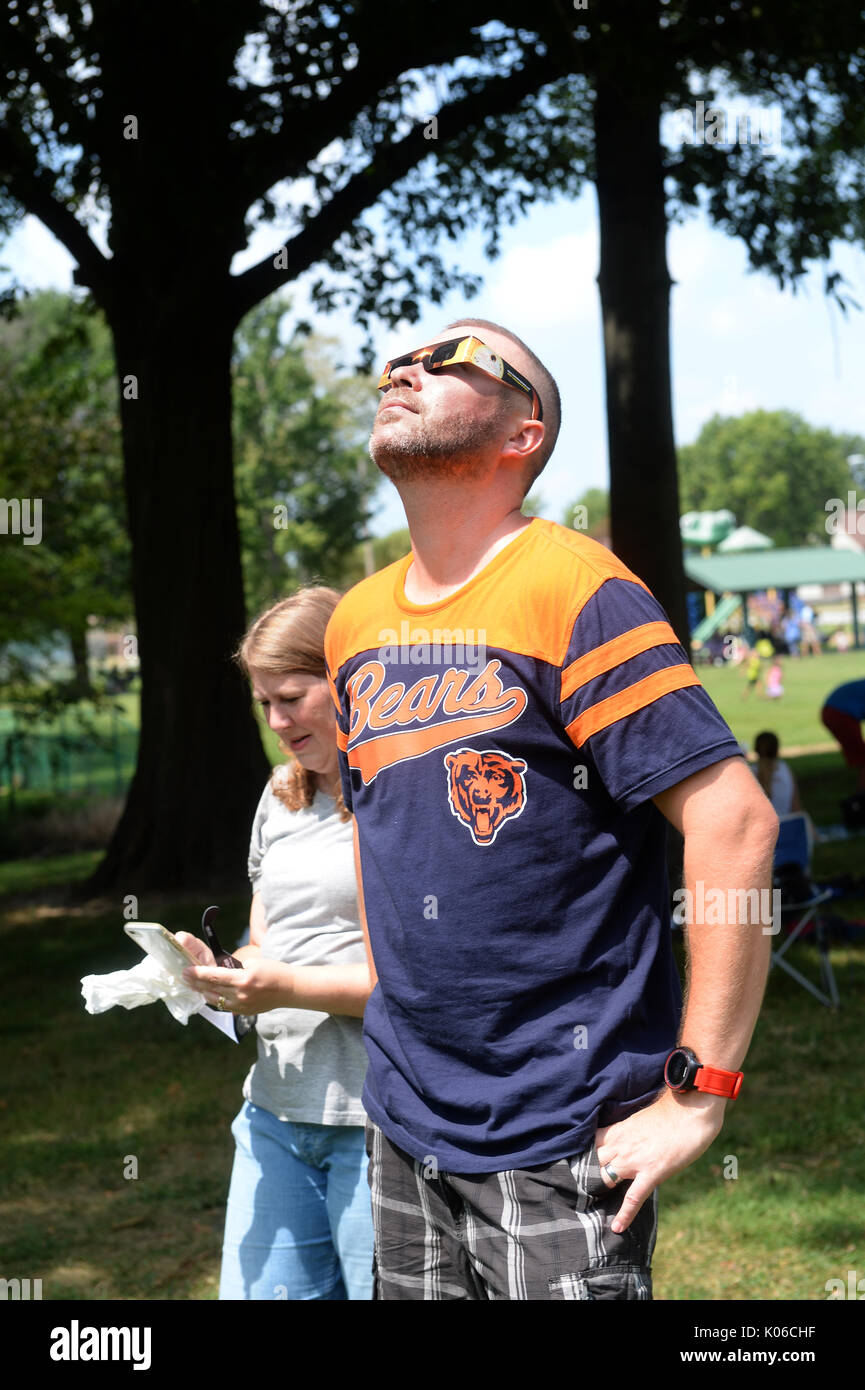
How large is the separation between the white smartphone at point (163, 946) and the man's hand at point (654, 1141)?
972 mm

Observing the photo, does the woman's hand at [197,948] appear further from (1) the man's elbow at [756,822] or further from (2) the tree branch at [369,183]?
(2) the tree branch at [369,183]

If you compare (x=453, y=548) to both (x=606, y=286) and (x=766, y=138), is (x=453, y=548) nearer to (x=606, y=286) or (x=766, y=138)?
(x=606, y=286)

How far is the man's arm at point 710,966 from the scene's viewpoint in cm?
188

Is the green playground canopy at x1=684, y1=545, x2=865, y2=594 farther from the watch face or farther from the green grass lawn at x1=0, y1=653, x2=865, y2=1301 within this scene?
the watch face

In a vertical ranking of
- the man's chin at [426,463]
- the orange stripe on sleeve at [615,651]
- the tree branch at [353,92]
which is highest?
the tree branch at [353,92]

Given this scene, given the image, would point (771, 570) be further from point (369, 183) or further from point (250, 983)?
point (250, 983)

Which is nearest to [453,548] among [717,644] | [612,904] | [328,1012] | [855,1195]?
[612,904]

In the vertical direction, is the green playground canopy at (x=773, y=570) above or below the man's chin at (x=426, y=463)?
A: above

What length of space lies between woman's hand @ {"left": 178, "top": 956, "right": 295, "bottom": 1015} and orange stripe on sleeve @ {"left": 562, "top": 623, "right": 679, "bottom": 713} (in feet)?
3.29

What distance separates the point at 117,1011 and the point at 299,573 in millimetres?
49597

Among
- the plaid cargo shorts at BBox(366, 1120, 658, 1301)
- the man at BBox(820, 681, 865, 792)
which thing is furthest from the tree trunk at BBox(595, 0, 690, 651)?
the plaid cargo shorts at BBox(366, 1120, 658, 1301)

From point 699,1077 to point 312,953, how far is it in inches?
43.3

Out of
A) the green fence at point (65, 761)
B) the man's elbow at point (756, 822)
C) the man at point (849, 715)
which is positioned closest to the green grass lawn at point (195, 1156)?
the man's elbow at point (756, 822)

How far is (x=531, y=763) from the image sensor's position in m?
1.98
